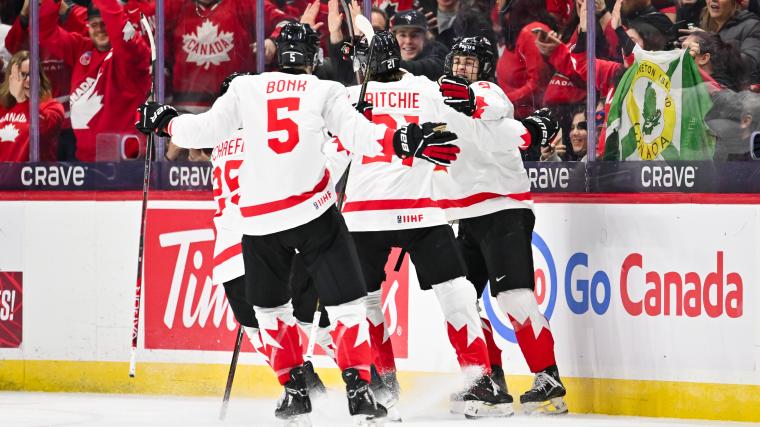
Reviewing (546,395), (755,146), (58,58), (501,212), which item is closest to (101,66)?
(58,58)

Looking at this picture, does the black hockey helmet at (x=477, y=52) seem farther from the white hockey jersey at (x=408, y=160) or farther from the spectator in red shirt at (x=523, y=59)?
the spectator in red shirt at (x=523, y=59)

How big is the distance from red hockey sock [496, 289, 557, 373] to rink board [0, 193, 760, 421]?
0.28 metres

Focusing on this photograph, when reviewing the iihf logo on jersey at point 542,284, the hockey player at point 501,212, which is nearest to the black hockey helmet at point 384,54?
the hockey player at point 501,212

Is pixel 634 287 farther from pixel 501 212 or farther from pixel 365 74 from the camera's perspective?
pixel 365 74

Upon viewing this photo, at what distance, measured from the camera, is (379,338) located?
6176 millimetres

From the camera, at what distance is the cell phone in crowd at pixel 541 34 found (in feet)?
21.9

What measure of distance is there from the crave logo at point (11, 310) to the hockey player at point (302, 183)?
7.66 feet

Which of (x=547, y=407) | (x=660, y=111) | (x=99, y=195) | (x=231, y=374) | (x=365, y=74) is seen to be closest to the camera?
(x=365, y=74)

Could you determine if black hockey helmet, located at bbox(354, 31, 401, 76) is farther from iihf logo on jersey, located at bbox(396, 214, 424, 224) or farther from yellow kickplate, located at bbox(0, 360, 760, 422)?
yellow kickplate, located at bbox(0, 360, 760, 422)

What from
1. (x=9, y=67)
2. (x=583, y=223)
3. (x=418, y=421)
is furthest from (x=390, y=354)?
(x=9, y=67)

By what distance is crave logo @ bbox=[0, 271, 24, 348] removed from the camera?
7.39 m

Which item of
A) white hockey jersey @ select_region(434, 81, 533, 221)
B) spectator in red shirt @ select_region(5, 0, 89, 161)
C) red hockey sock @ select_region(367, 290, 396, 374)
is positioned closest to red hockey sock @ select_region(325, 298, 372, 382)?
red hockey sock @ select_region(367, 290, 396, 374)

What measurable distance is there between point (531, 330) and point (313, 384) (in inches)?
37.1

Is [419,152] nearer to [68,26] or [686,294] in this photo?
[686,294]
